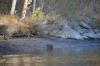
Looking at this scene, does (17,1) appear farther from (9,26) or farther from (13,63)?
(13,63)

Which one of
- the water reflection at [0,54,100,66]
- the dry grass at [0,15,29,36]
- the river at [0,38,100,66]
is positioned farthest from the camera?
the dry grass at [0,15,29,36]

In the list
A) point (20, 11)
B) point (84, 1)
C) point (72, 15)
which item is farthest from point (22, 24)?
point (84, 1)

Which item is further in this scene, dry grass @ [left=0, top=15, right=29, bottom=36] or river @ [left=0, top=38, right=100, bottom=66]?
dry grass @ [left=0, top=15, right=29, bottom=36]

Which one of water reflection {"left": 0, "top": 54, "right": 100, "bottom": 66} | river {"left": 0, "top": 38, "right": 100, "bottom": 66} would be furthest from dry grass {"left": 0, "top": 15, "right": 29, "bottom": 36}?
water reflection {"left": 0, "top": 54, "right": 100, "bottom": 66}

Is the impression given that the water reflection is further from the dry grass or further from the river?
the dry grass

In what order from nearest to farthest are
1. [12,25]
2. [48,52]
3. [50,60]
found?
[50,60]
[48,52]
[12,25]

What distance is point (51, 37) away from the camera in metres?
31.8

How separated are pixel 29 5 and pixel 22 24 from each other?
4.57 meters

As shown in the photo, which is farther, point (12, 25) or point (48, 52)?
point (12, 25)

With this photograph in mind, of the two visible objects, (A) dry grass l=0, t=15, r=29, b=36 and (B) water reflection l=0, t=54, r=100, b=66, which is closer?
(B) water reflection l=0, t=54, r=100, b=66

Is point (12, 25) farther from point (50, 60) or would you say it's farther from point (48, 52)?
point (50, 60)

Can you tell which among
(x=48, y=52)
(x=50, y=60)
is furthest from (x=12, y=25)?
(x=50, y=60)

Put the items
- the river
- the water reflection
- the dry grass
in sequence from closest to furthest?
1. the water reflection
2. the river
3. the dry grass

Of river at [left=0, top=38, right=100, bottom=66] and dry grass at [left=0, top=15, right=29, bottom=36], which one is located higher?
dry grass at [left=0, top=15, right=29, bottom=36]
